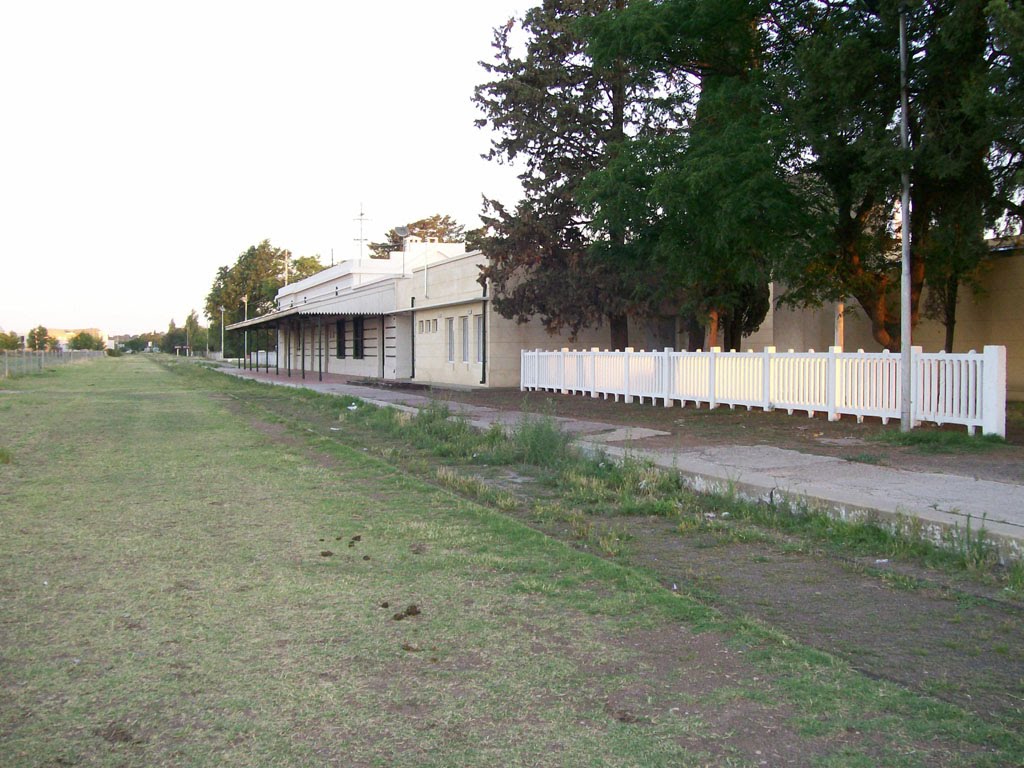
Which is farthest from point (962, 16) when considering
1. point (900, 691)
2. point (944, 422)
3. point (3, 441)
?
point (3, 441)

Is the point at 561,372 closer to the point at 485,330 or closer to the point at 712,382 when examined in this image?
the point at 485,330

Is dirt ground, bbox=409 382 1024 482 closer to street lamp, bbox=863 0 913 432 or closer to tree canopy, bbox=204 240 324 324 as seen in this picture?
street lamp, bbox=863 0 913 432

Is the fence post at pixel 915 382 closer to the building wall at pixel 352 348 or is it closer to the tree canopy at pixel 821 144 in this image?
the tree canopy at pixel 821 144

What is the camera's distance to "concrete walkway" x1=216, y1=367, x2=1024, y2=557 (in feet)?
24.7

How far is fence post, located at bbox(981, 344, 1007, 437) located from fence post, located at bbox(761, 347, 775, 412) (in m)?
5.36

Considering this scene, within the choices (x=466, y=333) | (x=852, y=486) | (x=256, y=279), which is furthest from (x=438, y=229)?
(x=852, y=486)

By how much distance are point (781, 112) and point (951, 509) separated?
10.1 meters

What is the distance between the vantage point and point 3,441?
14891mm

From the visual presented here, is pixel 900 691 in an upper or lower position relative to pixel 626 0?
lower

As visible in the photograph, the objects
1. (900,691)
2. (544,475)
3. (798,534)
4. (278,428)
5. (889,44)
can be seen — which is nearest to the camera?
(900,691)

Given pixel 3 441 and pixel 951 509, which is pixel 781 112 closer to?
pixel 951 509

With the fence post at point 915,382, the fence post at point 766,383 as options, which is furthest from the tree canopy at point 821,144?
the fence post at point 915,382

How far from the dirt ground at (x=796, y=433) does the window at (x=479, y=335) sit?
6960 mm

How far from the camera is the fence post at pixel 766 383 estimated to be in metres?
18.3
